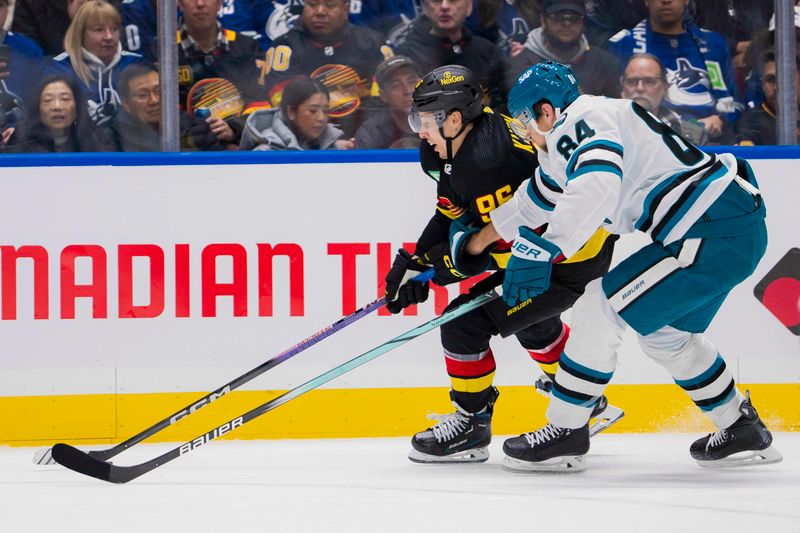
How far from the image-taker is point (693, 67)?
391 cm

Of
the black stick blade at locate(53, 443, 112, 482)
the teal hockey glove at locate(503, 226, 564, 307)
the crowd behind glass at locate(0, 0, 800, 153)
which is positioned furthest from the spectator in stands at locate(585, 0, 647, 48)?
the black stick blade at locate(53, 443, 112, 482)

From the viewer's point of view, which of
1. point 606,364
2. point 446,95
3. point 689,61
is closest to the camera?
point 606,364

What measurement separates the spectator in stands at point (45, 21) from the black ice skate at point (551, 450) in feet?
6.51

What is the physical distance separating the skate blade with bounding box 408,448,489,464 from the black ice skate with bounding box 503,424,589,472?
0.80ft

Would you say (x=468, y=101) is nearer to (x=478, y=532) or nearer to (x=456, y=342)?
(x=456, y=342)

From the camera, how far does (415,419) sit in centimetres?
374

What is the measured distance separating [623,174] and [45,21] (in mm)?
2002

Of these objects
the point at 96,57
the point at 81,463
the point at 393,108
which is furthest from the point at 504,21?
the point at 81,463

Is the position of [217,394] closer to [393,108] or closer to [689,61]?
[393,108]

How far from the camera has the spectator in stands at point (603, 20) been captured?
3.90 m

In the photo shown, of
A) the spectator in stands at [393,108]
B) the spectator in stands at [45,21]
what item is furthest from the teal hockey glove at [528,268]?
the spectator in stands at [45,21]

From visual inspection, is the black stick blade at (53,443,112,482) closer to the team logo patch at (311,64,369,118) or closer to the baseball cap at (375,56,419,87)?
the team logo patch at (311,64,369,118)

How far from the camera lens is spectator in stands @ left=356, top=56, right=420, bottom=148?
12.6ft

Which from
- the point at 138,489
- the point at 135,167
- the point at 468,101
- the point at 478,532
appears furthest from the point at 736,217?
the point at 135,167
